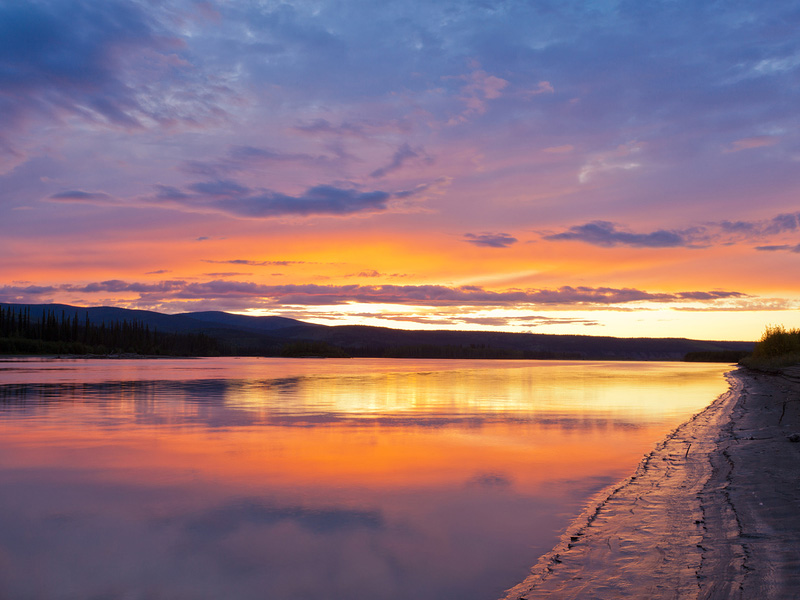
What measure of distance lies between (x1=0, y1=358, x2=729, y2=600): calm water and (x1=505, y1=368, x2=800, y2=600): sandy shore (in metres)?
0.50

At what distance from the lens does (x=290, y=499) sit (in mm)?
10008

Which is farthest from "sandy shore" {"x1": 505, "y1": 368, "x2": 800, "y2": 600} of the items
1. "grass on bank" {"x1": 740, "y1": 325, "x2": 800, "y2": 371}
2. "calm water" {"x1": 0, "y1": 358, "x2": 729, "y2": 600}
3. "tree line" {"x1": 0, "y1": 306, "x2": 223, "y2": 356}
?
Answer: "tree line" {"x1": 0, "y1": 306, "x2": 223, "y2": 356}

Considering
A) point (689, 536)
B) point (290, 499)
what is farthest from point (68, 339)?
point (689, 536)

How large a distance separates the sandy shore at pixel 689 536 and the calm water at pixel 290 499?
503 mm

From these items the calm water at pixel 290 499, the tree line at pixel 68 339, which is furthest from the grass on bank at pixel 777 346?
the tree line at pixel 68 339

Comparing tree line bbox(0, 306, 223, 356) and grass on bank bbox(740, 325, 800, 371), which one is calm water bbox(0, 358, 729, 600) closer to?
grass on bank bbox(740, 325, 800, 371)

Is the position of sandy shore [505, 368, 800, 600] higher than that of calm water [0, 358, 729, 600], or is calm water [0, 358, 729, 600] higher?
sandy shore [505, 368, 800, 600]

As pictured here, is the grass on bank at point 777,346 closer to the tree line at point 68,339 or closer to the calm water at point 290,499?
the calm water at point 290,499

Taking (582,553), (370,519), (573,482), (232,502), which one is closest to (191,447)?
(232,502)

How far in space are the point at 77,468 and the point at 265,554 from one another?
7029mm

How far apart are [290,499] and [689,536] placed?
598 cm

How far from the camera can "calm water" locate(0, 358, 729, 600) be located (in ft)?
22.5

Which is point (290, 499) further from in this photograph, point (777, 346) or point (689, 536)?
point (777, 346)

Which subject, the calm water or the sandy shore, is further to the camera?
the calm water
